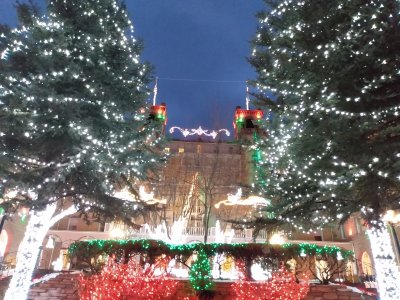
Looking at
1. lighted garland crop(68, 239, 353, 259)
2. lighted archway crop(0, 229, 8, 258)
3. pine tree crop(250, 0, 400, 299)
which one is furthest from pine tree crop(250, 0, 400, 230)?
lighted archway crop(0, 229, 8, 258)

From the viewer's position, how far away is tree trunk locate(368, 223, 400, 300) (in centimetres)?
761

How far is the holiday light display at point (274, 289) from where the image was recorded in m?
10.2

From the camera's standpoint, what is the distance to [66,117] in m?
9.71

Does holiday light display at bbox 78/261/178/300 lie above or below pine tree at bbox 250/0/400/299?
below

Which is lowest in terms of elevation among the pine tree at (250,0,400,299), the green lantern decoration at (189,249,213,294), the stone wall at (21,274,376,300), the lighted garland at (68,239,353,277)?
the stone wall at (21,274,376,300)

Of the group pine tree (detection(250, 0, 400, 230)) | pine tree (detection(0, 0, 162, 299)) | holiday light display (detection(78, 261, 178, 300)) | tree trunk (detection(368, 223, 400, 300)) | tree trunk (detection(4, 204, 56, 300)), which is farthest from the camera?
holiday light display (detection(78, 261, 178, 300))

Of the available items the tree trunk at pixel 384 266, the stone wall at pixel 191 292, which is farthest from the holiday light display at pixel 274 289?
the tree trunk at pixel 384 266

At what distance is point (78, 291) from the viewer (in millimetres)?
10562

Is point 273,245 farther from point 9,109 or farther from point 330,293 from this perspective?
point 9,109

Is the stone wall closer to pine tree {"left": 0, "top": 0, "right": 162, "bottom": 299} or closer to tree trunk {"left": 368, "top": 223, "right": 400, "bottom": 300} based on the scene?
pine tree {"left": 0, "top": 0, "right": 162, "bottom": 299}

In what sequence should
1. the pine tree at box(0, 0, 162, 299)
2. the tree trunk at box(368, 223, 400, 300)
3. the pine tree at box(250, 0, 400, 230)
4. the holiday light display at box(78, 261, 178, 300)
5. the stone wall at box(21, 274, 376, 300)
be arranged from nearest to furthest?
the pine tree at box(250, 0, 400, 230), the tree trunk at box(368, 223, 400, 300), the pine tree at box(0, 0, 162, 299), the holiday light display at box(78, 261, 178, 300), the stone wall at box(21, 274, 376, 300)

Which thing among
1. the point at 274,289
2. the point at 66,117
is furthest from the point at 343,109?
the point at 66,117

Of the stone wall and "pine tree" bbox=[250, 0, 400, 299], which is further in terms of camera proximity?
the stone wall

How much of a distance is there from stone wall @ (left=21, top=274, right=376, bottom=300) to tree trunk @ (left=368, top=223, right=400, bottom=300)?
3507 millimetres
